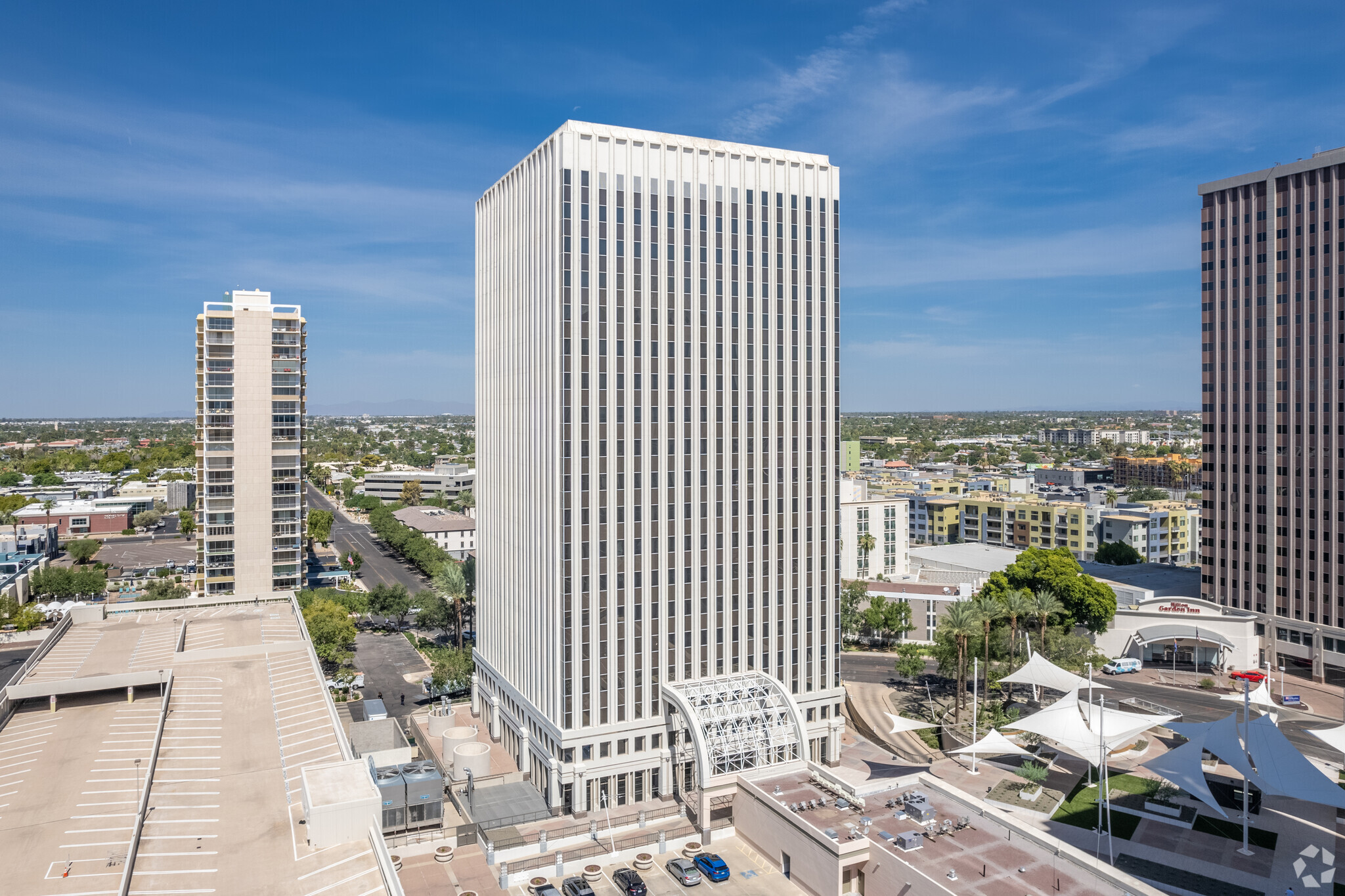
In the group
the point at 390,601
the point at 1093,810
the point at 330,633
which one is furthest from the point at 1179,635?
the point at 390,601

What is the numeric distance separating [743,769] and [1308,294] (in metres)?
85.6

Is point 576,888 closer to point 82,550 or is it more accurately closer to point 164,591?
point 164,591

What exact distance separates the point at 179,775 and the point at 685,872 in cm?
3083

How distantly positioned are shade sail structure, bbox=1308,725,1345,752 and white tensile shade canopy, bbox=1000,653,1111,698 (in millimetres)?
17685

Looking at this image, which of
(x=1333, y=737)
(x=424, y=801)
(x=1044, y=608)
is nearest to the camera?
(x=424, y=801)

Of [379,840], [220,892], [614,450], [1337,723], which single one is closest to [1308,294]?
[1337,723]

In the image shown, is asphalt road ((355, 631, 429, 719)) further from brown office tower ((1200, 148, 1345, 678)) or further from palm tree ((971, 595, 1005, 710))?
brown office tower ((1200, 148, 1345, 678))

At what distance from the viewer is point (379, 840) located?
44.8m

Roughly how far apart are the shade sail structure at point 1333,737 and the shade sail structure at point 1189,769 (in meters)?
8.96

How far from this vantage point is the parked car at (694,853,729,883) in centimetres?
5816

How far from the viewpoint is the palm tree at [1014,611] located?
95.8 metres

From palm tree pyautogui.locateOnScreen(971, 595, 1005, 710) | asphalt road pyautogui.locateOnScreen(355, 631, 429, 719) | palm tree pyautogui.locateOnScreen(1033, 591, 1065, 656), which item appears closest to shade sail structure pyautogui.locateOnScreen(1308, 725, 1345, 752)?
palm tree pyautogui.locateOnScreen(971, 595, 1005, 710)

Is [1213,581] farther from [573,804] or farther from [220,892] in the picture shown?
[220,892]

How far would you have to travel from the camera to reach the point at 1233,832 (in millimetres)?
63625
